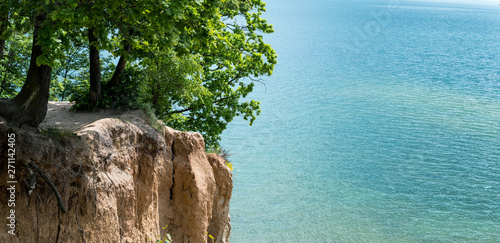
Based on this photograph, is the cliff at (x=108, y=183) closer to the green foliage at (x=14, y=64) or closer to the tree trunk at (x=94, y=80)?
the tree trunk at (x=94, y=80)

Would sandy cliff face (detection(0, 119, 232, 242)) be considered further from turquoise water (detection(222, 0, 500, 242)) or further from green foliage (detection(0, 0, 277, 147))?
turquoise water (detection(222, 0, 500, 242))

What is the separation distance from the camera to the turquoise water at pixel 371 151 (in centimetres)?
2777

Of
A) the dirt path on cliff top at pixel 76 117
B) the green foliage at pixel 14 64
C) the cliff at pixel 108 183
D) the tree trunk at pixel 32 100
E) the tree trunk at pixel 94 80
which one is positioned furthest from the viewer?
the green foliage at pixel 14 64

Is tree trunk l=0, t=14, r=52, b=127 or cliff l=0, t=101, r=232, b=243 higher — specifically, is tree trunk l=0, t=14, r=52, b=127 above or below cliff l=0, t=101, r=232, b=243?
above

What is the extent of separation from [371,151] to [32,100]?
30.5 metres

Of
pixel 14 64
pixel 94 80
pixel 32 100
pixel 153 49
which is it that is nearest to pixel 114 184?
pixel 32 100

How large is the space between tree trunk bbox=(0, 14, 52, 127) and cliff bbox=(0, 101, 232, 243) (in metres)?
0.33

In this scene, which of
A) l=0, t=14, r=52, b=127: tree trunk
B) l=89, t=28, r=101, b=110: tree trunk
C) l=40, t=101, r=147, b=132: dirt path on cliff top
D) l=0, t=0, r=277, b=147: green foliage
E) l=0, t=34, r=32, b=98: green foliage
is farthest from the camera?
l=0, t=34, r=32, b=98: green foliage

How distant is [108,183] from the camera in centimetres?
1180

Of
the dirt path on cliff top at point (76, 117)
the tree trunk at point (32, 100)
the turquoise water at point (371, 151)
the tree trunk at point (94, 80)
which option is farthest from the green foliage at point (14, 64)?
the turquoise water at point (371, 151)

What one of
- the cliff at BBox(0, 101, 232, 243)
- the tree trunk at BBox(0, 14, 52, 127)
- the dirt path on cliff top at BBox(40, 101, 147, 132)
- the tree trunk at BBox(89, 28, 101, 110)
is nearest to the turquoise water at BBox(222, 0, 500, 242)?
the cliff at BBox(0, 101, 232, 243)

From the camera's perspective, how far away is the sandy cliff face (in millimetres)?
10484

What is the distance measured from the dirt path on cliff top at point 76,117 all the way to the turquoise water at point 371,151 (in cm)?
1324

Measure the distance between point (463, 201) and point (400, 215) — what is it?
15.1 ft
